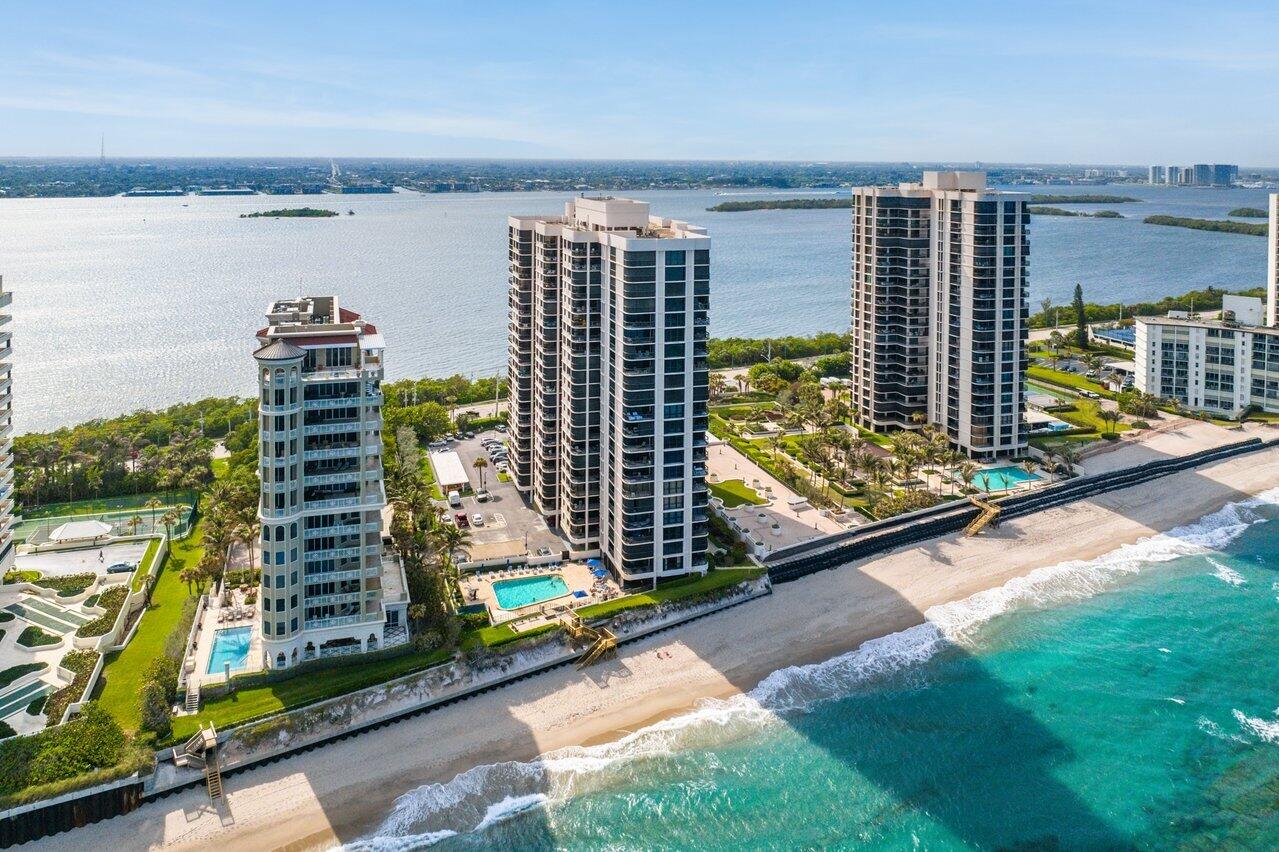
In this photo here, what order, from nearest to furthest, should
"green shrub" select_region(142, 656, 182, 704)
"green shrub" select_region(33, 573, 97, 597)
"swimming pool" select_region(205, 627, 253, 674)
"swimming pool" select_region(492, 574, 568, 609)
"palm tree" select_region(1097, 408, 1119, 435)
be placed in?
"green shrub" select_region(142, 656, 182, 704) < "swimming pool" select_region(205, 627, 253, 674) < "green shrub" select_region(33, 573, 97, 597) < "swimming pool" select_region(492, 574, 568, 609) < "palm tree" select_region(1097, 408, 1119, 435)

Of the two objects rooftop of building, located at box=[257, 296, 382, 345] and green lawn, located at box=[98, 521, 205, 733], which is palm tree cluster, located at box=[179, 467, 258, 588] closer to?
green lawn, located at box=[98, 521, 205, 733]

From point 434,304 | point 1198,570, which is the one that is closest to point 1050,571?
point 1198,570

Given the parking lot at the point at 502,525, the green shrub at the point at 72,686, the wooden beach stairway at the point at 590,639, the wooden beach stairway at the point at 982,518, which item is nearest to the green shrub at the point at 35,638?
the green shrub at the point at 72,686

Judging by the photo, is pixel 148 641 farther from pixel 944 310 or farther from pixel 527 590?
pixel 944 310

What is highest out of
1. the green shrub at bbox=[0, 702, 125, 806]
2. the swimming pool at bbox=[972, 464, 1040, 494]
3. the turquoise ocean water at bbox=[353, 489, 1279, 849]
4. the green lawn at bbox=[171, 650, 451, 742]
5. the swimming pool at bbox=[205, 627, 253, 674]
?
the swimming pool at bbox=[972, 464, 1040, 494]

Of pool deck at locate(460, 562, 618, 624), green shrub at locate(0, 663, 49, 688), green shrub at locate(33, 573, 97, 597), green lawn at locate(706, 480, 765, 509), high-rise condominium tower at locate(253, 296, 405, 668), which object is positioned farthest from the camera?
green lawn at locate(706, 480, 765, 509)

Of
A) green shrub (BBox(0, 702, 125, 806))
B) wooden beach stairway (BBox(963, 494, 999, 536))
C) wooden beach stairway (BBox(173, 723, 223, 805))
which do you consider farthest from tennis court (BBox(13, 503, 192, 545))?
wooden beach stairway (BBox(963, 494, 999, 536))

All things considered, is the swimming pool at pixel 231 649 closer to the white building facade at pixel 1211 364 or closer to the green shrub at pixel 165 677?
the green shrub at pixel 165 677

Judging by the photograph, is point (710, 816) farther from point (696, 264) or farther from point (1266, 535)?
point (1266, 535)
